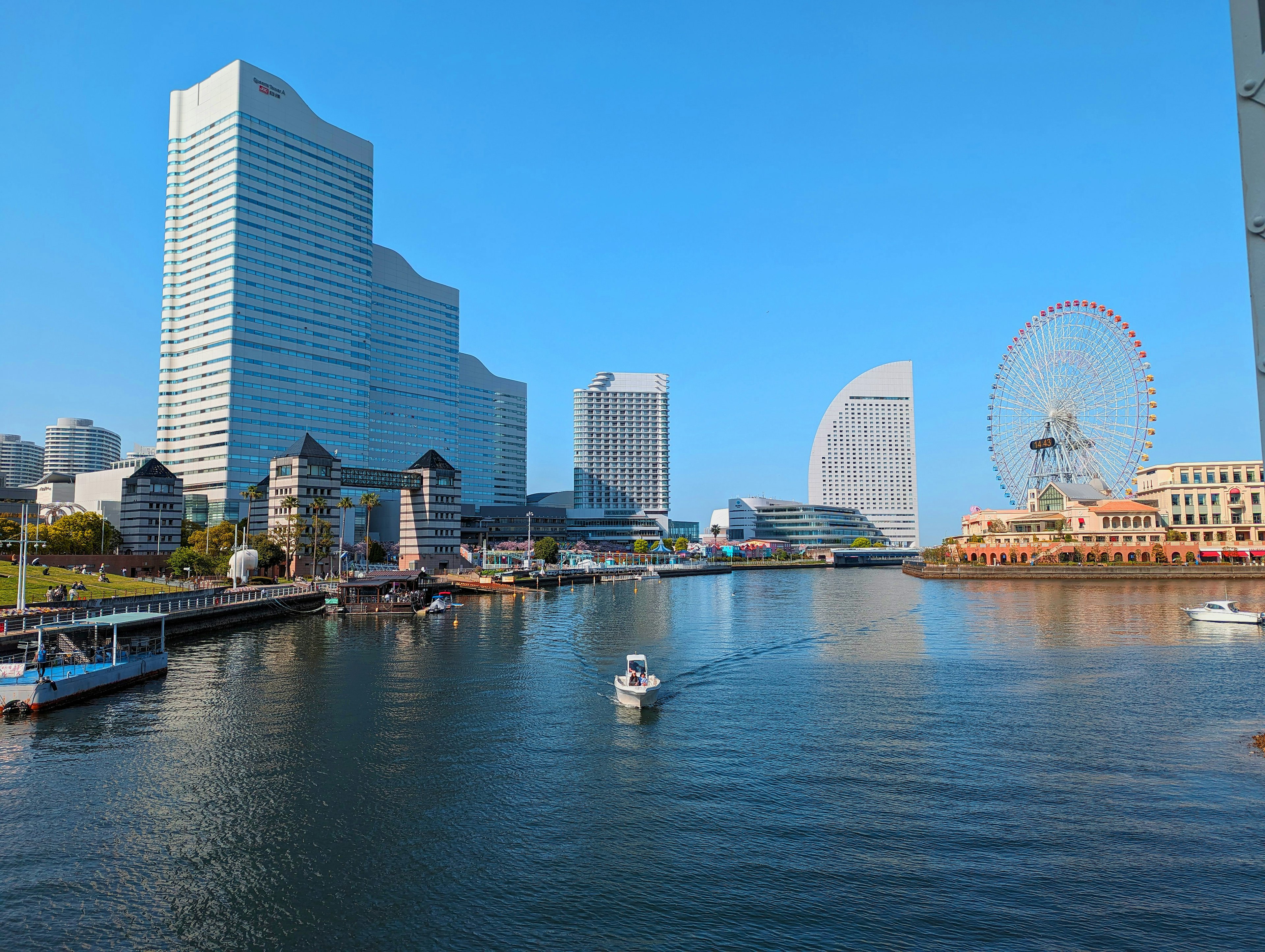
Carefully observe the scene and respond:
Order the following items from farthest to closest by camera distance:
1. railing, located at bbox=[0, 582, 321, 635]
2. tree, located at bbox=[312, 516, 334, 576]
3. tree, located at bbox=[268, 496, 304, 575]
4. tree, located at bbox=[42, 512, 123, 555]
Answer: tree, located at bbox=[312, 516, 334, 576]
tree, located at bbox=[268, 496, 304, 575]
tree, located at bbox=[42, 512, 123, 555]
railing, located at bbox=[0, 582, 321, 635]

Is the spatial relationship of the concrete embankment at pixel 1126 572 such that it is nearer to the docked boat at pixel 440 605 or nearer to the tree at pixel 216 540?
the docked boat at pixel 440 605

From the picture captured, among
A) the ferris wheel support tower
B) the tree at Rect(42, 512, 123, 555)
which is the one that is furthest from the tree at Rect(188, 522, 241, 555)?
the ferris wheel support tower

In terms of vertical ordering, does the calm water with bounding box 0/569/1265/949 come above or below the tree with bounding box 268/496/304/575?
below

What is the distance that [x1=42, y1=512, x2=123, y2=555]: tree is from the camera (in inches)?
5374

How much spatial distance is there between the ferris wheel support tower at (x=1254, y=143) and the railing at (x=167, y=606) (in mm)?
71463

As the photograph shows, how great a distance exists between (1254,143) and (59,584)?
118498 mm

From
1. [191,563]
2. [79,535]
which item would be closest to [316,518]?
[191,563]

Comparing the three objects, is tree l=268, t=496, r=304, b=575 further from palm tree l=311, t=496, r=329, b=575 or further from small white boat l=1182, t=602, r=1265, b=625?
small white boat l=1182, t=602, r=1265, b=625

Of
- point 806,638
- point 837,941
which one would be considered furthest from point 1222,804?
point 806,638

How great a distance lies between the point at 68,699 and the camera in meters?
53.3

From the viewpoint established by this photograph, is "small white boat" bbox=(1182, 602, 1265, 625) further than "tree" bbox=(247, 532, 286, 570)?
No

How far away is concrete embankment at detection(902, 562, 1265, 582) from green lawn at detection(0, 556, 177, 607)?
18047cm

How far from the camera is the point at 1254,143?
43.8 feet

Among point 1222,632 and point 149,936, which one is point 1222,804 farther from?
point 1222,632
